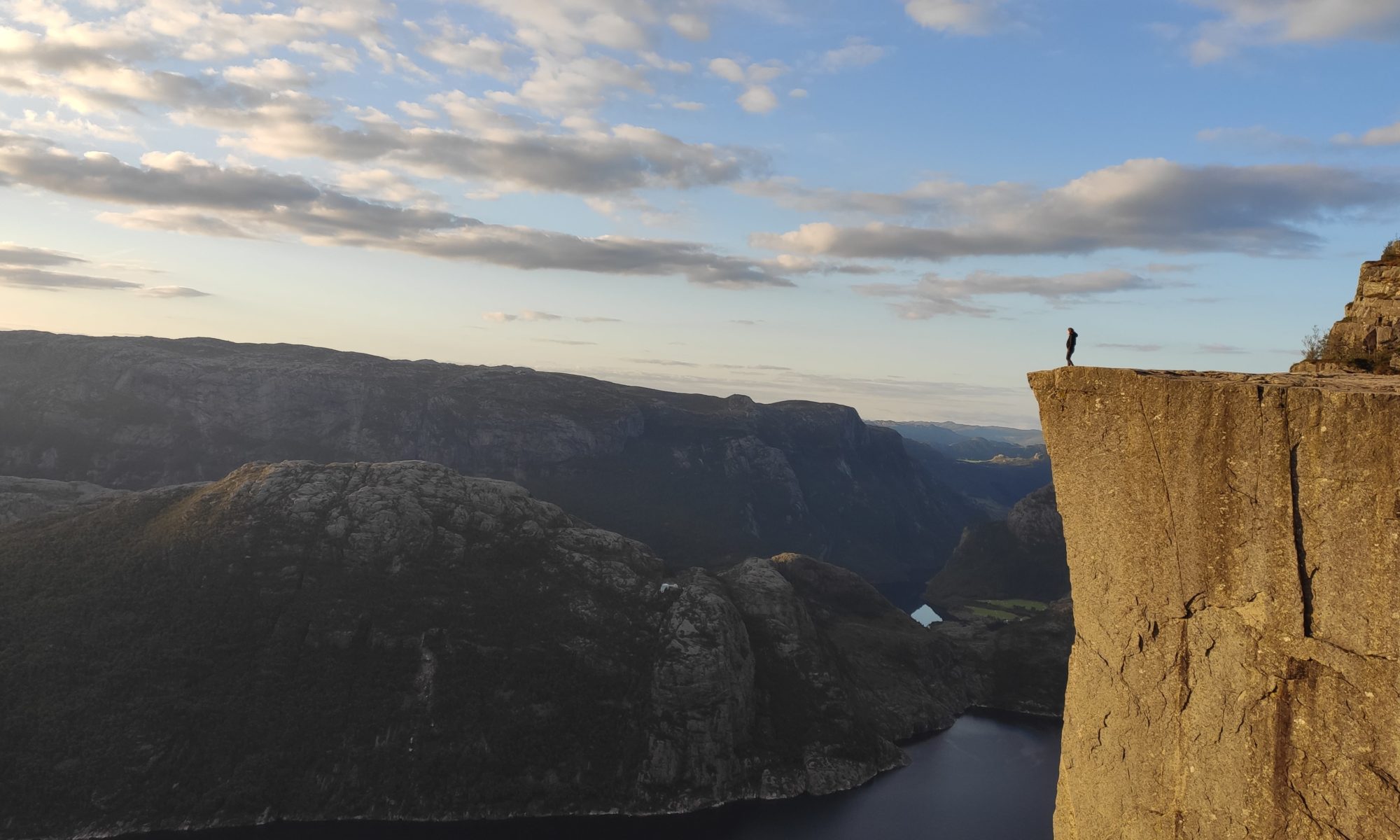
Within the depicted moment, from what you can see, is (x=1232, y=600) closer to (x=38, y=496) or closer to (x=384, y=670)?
(x=384, y=670)

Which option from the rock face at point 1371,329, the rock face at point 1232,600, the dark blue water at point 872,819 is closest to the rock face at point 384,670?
the dark blue water at point 872,819

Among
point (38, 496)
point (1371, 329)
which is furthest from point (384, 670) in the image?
point (1371, 329)

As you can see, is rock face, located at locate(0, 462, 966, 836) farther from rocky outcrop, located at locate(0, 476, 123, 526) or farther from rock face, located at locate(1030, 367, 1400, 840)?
rock face, located at locate(1030, 367, 1400, 840)

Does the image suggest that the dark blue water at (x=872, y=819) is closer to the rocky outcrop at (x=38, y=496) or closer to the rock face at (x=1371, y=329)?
the rocky outcrop at (x=38, y=496)

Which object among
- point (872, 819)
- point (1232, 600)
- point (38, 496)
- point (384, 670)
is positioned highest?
point (1232, 600)

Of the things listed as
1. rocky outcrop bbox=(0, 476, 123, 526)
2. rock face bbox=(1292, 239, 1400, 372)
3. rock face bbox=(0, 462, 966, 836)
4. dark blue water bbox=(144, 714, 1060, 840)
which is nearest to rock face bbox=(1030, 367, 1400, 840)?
rock face bbox=(1292, 239, 1400, 372)

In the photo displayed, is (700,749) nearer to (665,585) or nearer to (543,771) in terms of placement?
(543,771)
